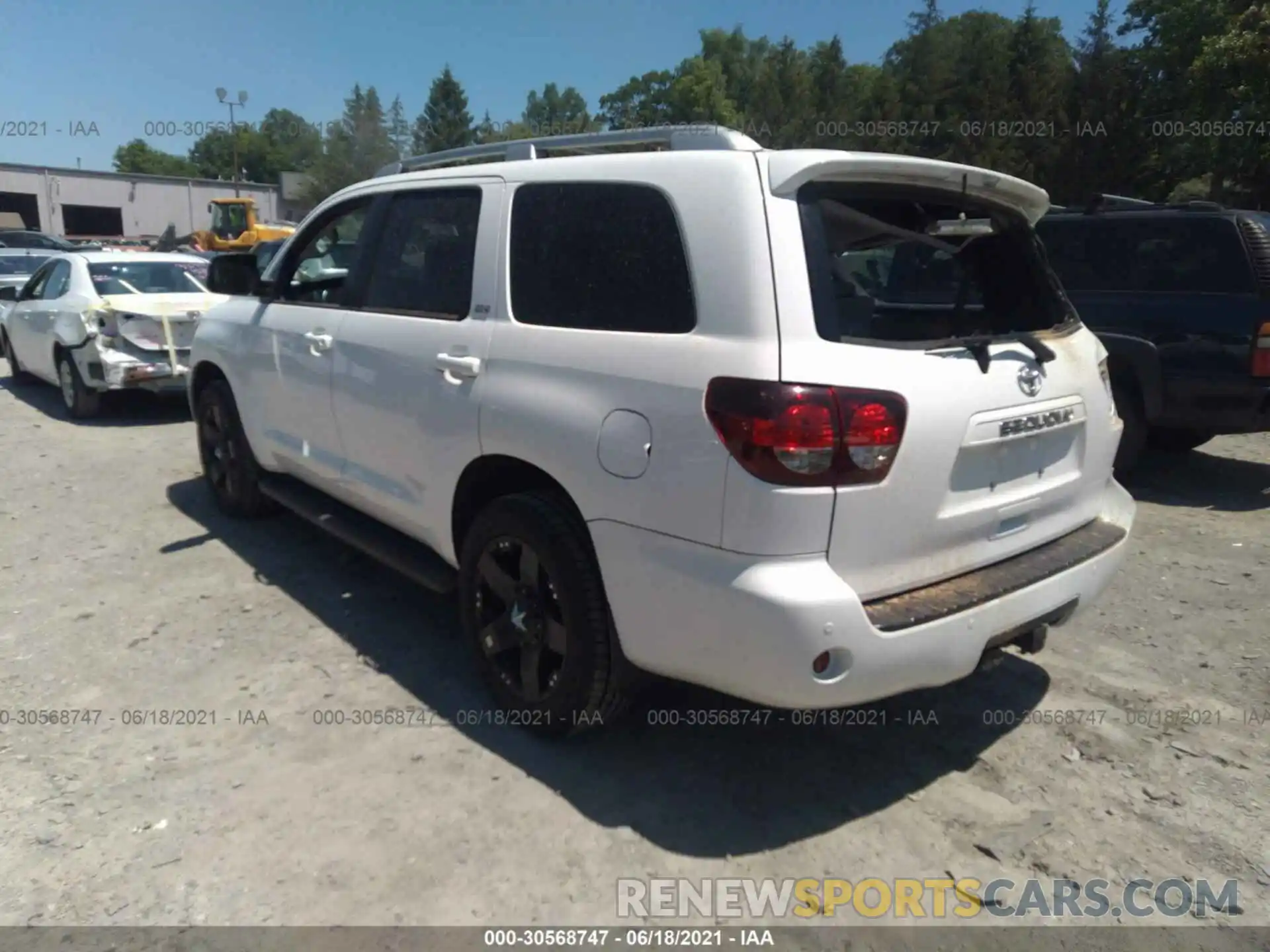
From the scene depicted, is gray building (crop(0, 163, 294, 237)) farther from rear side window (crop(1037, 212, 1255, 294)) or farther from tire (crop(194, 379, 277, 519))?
rear side window (crop(1037, 212, 1255, 294))

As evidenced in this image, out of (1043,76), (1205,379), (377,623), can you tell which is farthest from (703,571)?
(1043,76)

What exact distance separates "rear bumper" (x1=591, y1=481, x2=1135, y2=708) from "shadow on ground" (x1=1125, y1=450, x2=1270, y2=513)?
4323mm

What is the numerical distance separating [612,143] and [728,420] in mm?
1290

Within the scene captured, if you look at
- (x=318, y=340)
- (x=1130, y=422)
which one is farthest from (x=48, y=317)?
(x=1130, y=422)

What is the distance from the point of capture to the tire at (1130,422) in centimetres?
643

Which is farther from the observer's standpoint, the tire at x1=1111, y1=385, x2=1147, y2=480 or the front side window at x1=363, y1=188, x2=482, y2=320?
the tire at x1=1111, y1=385, x2=1147, y2=480

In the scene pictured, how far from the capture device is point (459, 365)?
3213 millimetres

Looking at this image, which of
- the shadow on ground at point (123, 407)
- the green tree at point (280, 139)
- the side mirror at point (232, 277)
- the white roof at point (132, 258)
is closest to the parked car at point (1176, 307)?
the side mirror at point (232, 277)

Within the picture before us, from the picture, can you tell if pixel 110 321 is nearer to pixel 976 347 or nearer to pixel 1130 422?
pixel 976 347

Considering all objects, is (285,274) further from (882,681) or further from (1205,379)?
(1205,379)

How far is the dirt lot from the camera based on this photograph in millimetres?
2576

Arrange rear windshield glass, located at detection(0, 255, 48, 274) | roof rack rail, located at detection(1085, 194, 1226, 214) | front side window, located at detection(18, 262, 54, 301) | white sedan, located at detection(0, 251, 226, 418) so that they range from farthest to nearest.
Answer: rear windshield glass, located at detection(0, 255, 48, 274) → front side window, located at detection(18, 262, 54, 301) → white sedan, located at detection(0, 251, 226, 418) → roof rack rail, located at detection(1085, 194, 1226, 214)

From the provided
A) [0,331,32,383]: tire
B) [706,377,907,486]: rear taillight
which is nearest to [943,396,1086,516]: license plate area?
[706,377,907,486]: rear taillight

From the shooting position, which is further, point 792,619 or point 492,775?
point 492,775
